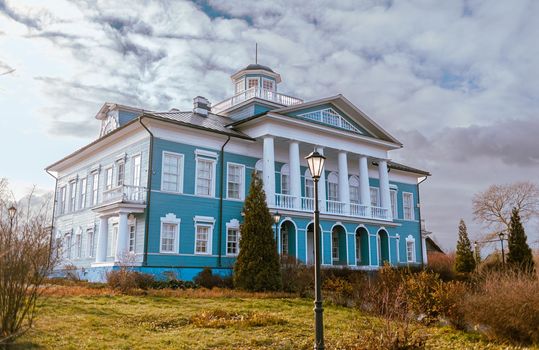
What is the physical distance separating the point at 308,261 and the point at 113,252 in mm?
11119

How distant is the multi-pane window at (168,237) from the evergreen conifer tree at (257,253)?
4.62 m

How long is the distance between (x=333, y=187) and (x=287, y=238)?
6.70 m

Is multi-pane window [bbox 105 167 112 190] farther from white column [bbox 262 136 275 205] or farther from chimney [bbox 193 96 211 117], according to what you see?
white column [bbox 262 136 275 205]

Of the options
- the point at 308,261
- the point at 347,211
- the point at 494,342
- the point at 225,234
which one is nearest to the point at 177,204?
the point at 225,234

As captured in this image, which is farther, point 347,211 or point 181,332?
point 347,211

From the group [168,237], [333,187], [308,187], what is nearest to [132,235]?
[168,237]

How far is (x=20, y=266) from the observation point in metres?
8.95

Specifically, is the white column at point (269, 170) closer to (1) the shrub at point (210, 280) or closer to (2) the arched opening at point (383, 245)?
(1) the shrub at point (210, 280)

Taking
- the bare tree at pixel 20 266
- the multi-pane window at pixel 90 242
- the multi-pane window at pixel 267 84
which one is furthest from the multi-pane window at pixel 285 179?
the bare tree at pixel 20 266

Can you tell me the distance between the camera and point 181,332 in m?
11.7

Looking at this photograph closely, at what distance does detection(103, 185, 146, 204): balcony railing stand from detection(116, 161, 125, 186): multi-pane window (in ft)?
5.50

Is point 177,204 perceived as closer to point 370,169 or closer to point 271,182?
point 271,182

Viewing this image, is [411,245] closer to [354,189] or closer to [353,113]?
[354,189]

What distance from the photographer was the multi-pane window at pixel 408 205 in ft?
133
